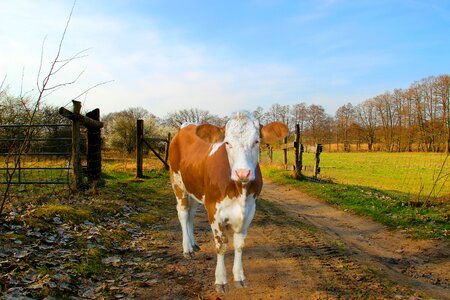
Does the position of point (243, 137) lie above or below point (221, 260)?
above

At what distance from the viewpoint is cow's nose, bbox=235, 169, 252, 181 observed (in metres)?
3.40

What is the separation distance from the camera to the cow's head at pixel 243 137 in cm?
349

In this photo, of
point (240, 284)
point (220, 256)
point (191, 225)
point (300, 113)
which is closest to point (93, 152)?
point (191, 225)

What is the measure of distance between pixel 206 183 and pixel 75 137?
5626 millimetres

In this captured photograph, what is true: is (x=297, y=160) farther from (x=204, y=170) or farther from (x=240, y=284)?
(x=240, y=284)

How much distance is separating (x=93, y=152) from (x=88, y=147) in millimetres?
202

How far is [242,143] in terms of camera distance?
3684mm

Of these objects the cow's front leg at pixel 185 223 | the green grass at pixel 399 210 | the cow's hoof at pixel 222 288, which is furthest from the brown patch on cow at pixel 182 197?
the green grass at pixel 399 210

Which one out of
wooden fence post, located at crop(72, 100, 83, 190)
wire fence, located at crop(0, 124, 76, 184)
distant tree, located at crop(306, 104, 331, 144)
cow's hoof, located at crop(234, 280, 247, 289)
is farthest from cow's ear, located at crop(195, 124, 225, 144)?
distant tree, located at crop(306, 104, 331, 144)

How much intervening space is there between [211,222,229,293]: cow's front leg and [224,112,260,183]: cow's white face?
83 centimetres

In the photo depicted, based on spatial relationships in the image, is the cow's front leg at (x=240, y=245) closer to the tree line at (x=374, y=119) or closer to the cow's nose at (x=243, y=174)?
the cow's nose at (x=243, y=174)

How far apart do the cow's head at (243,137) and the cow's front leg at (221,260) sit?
0.76 m

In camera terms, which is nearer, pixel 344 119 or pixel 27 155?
pixel 27 155

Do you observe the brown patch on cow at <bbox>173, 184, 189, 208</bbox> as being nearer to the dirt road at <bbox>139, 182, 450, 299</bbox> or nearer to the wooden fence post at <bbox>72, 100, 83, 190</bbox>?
the dirt road at <bbox>139, 182, 450, 299</bbox>
